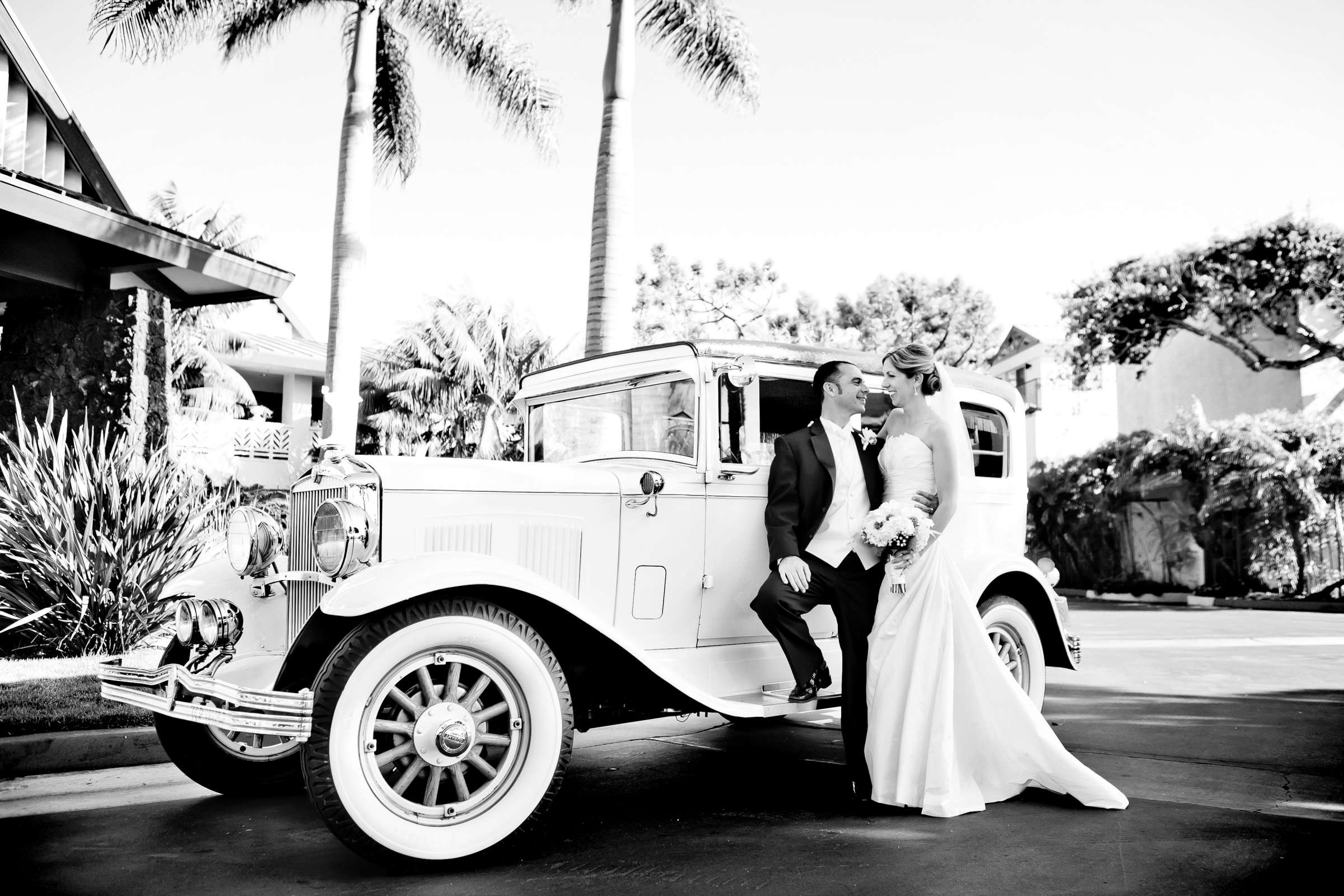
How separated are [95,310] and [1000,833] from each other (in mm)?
8598

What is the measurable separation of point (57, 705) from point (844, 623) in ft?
14.6

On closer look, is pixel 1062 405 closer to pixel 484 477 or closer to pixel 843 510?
pixel 843 510

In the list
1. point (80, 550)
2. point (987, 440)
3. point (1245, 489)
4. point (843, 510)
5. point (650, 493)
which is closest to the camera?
point (650, 493)

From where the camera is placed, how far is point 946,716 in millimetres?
4281

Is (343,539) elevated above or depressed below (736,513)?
below

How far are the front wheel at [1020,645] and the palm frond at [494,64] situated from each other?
1344 centimetres

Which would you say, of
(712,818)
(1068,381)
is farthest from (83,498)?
(1068,381)

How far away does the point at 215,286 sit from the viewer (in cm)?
991

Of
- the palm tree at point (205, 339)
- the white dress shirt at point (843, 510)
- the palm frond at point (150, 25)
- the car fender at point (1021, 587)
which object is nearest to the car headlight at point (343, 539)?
the white dress shirt at point (843, 510)

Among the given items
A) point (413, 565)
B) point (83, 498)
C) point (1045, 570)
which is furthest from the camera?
point (83, 498)

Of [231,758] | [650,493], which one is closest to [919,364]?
[650,493]

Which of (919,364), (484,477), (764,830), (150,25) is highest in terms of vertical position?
(150,25)

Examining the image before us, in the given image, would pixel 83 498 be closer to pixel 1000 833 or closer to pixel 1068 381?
pixel 1000 833

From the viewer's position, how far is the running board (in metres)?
4.33
